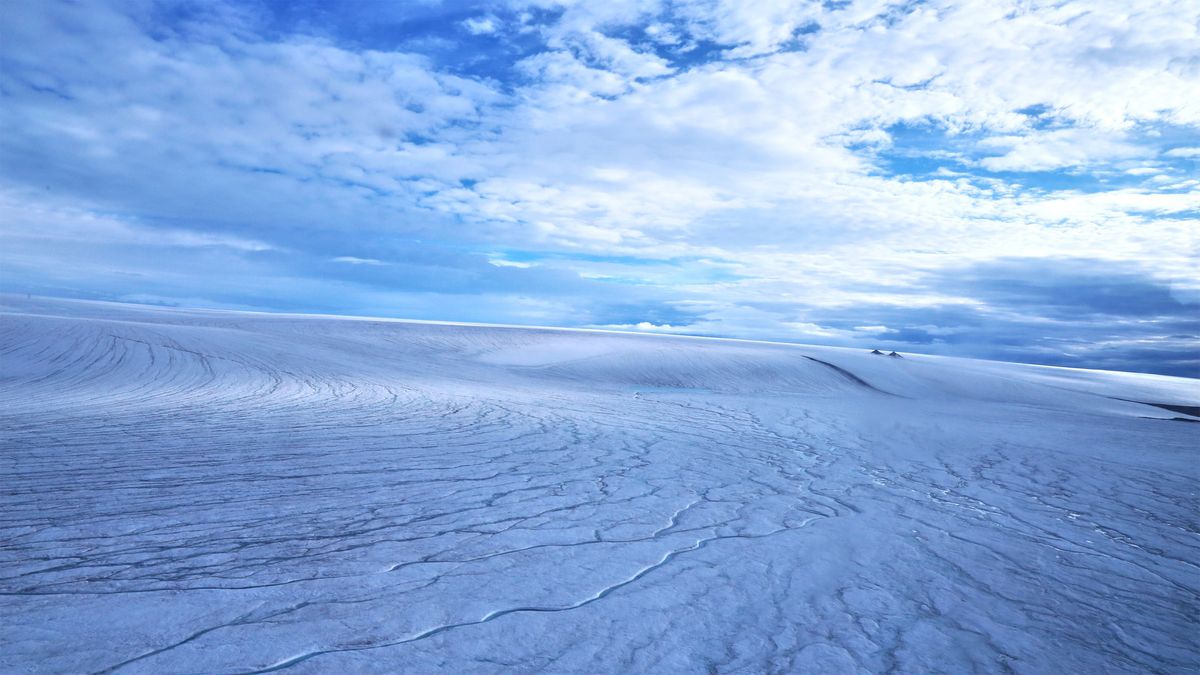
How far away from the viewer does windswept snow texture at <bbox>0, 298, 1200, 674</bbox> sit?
2.21 m

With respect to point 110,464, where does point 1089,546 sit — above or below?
below

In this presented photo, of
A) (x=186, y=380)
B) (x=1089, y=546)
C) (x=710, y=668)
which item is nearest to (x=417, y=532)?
(x=710, y=668)

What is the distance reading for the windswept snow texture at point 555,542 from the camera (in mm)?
2213

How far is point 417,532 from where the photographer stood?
3.27 metres

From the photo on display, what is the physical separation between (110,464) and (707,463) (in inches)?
172

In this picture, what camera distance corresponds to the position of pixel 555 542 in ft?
10.7

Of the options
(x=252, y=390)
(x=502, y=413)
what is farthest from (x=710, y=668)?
(x=252, y=390)

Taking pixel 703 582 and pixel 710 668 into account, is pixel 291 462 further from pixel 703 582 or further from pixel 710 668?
pixel 710 668

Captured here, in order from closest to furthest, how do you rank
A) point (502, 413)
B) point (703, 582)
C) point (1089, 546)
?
point (703, 582)
point (1089, 546)
point (502, 413)

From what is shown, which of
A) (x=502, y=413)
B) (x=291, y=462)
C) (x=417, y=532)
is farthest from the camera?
(x=502, y=413)

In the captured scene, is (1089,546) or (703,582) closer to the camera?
(703,582)

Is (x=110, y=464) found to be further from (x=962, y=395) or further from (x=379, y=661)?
(x=962, y=395)

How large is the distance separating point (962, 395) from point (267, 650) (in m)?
17.4

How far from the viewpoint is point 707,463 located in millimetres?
5668
